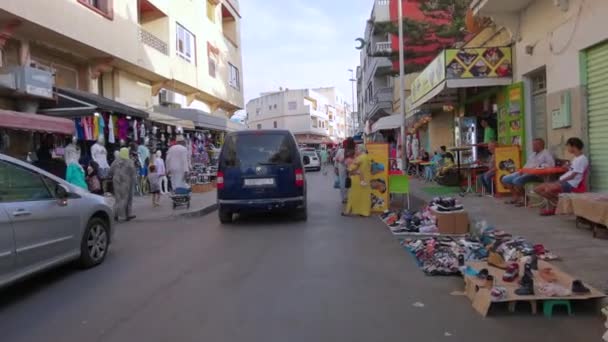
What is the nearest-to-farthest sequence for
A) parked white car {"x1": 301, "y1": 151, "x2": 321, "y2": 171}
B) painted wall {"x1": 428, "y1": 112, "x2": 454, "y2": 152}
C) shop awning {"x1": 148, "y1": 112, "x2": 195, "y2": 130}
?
shop awning {"x1": 148, "y1": 112, "x2": 195, "y2": 130} → painted wall {"x1": 428, "y1": 112, "x2": 454, "y2": 152} → parked white car {"x1": 301, "y1": 151, "x2": 321, "y2": 171}

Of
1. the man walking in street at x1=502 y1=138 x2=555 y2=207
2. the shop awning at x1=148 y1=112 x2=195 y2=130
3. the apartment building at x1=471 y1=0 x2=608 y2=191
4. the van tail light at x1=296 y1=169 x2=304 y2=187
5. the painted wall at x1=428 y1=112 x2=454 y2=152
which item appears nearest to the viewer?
the apartment building at x1=471 y1=0 x2=608 y2=191

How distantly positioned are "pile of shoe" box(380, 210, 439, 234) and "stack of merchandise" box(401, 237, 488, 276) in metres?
1.06

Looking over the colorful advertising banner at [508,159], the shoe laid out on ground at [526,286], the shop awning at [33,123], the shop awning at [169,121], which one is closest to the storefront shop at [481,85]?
the colorful advertising banner at [508,159]

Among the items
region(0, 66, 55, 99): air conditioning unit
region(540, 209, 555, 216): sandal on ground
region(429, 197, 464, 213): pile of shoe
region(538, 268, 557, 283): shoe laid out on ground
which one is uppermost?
region(0, 66, 55, 99): air conditioning unit

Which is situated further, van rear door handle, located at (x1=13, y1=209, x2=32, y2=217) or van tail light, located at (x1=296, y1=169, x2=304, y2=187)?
van tail light, located at (x1=296, y1=169, x2=304, y2=187)

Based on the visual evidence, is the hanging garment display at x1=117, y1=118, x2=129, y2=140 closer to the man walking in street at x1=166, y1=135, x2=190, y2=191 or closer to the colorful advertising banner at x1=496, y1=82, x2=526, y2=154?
the man walking in street at x1=166, y1=135, x2=190, y2=191

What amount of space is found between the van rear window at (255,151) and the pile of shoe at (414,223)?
97.0 inches

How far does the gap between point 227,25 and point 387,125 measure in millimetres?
14380

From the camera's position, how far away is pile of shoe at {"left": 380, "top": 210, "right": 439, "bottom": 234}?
29.6ft

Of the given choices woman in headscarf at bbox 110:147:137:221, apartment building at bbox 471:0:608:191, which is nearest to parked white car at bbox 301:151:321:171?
apartment building at bbox 471:0:608:191

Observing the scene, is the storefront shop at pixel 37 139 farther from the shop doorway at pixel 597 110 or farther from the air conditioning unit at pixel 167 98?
the shop doorway at pixel 597 110

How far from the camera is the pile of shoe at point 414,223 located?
9.02 m

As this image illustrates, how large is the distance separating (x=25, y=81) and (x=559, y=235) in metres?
11.6

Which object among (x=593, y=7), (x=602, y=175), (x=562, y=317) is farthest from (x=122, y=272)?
(x=593, y=7)
